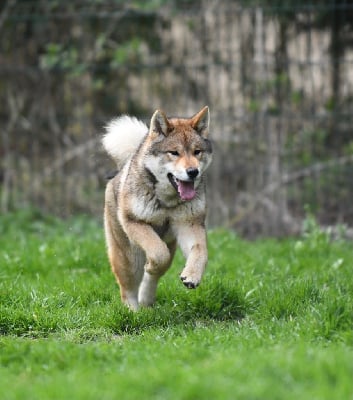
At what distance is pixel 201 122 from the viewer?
20.0 feet

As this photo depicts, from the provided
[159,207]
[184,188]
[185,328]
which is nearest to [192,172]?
[184,188]

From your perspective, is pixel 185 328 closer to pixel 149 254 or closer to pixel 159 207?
pixel 149 254

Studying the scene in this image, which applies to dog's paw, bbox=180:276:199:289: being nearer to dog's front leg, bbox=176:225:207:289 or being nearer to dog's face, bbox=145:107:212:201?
dog's front leg, bbox=176:225:207:289

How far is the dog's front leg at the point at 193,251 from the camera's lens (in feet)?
17.7

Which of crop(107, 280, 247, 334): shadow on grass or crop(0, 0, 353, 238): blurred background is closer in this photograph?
crop(107, 280, 247, 334): shadow on grass

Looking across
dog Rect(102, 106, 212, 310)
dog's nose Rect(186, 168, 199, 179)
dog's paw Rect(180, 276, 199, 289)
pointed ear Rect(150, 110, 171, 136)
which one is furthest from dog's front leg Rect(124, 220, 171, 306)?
pointed ear Rect(150, 110, 171, 136)

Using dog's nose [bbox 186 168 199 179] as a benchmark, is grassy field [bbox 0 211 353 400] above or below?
below

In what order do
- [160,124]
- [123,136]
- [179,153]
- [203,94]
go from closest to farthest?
[179,153]
[160,124]
[123,136]
[203,94]

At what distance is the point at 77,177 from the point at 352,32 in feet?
13.3

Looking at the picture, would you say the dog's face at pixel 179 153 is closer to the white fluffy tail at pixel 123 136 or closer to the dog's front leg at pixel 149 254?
the dog's front leg at pixel 149 254

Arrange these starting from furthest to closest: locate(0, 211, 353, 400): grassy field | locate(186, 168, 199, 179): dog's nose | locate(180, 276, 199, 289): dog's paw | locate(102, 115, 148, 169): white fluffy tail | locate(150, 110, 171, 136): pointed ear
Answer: locate(102, 115, 148, 169): white fluffy tail < locate(150, 110, 171, 136): pointed ear < locate(186, 168, 199, 179): dog's nose < locate(180, 276, 199, 289): dog's paw < locate(0, 211, 353, 400): grassy field

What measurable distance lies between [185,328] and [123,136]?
1845 mm

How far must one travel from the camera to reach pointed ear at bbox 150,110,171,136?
19.4ft

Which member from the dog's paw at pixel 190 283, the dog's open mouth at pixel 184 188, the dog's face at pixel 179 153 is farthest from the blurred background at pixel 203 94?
the dog's paw at pixel 190 283
